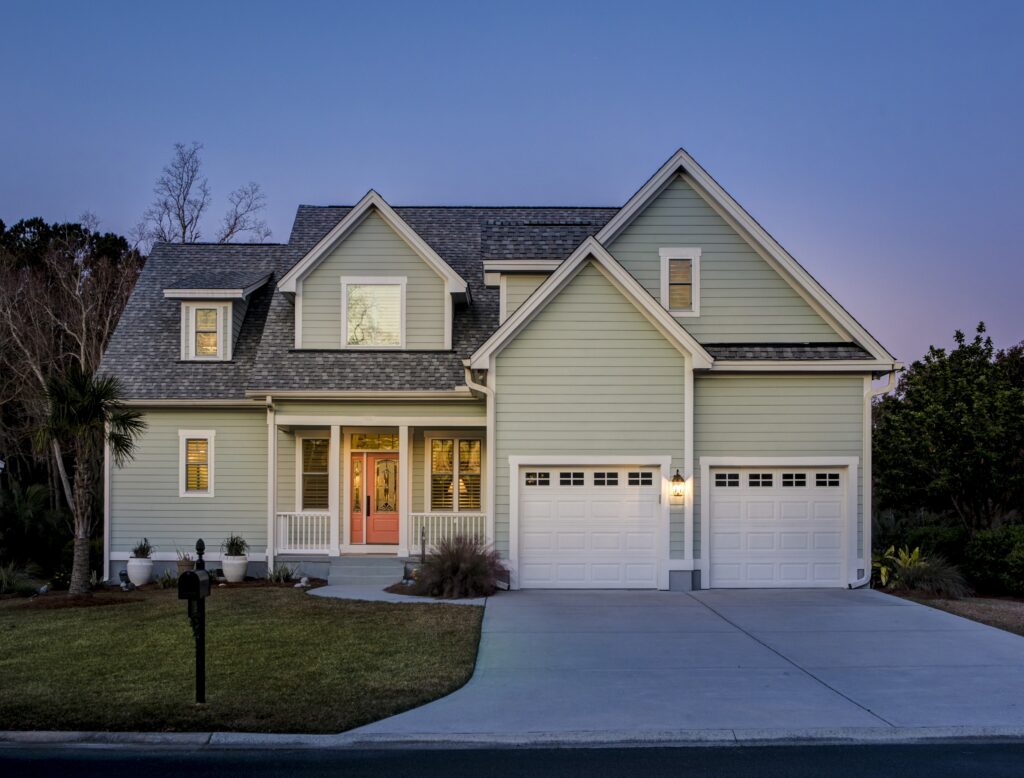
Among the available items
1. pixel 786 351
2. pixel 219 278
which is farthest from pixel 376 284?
pixel 786 351

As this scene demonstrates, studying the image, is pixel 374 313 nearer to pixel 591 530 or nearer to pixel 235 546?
pixel 235 546

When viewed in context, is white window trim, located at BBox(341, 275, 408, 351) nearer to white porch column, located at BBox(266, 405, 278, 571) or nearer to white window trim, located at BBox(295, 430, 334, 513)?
white window trim, located at BBox(295, 430, 334, 513)

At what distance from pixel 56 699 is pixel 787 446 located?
12.5 metres

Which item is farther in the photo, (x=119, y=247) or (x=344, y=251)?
(x=119, y=247)

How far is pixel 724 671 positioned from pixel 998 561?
9177 mm

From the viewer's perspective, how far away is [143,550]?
18.7m

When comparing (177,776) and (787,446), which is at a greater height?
(787,446)

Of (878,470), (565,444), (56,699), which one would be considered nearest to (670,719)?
(56,699)

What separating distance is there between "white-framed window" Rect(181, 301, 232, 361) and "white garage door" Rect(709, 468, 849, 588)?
1103 centimetres

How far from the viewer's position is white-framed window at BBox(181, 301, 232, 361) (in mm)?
20109

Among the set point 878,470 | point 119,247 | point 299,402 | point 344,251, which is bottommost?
point 878,470

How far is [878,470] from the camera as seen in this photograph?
828 inches

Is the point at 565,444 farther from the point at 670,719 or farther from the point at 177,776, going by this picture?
the point at 177,776

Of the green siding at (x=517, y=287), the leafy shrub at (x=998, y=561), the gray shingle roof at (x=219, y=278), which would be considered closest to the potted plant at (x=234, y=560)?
the gray shingle roof at (x=219, y=278)
